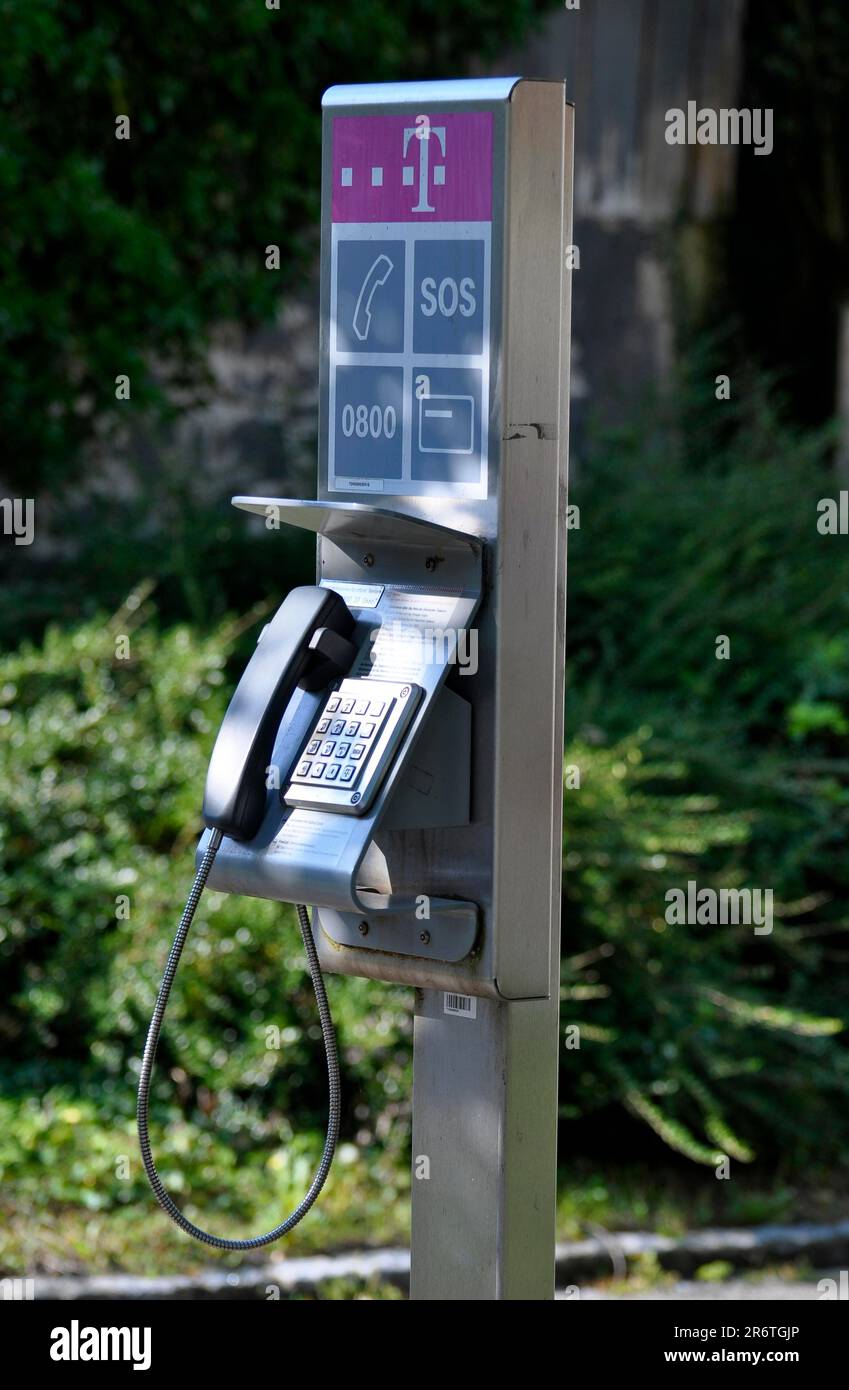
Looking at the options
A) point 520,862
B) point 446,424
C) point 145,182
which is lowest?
point 520,862

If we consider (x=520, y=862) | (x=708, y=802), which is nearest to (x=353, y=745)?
(x=520, y=862)

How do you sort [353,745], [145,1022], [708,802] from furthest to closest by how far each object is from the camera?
1. [708,802]
2. [145,1022]
3. [353,745]

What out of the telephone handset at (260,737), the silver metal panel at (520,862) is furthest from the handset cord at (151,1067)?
the silver metal panel at (520,862)

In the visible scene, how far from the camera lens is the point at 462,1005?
2.43m

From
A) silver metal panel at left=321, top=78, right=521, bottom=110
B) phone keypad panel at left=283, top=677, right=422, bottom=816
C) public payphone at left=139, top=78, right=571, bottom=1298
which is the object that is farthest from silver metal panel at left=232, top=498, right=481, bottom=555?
silver metal panel at left=321, top=78, right=521, bottom=110

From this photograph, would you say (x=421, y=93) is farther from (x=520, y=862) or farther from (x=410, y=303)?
(x=520, y=862)

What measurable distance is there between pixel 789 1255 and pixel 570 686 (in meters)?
1.87

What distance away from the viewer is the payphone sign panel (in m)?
2.29

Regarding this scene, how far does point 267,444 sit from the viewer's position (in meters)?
7.54

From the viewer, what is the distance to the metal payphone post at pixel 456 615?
2273mm

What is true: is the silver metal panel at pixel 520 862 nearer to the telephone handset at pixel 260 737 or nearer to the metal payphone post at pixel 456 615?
the metal payphone post at pixel 456 615

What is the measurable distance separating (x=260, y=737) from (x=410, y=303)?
0.59 m

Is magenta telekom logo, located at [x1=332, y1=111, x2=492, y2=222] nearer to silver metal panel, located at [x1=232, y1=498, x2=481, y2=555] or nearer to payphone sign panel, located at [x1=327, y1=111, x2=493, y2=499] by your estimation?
payphone sign panel, located at [x1=327, y1=111, x2=493, y2=499]
